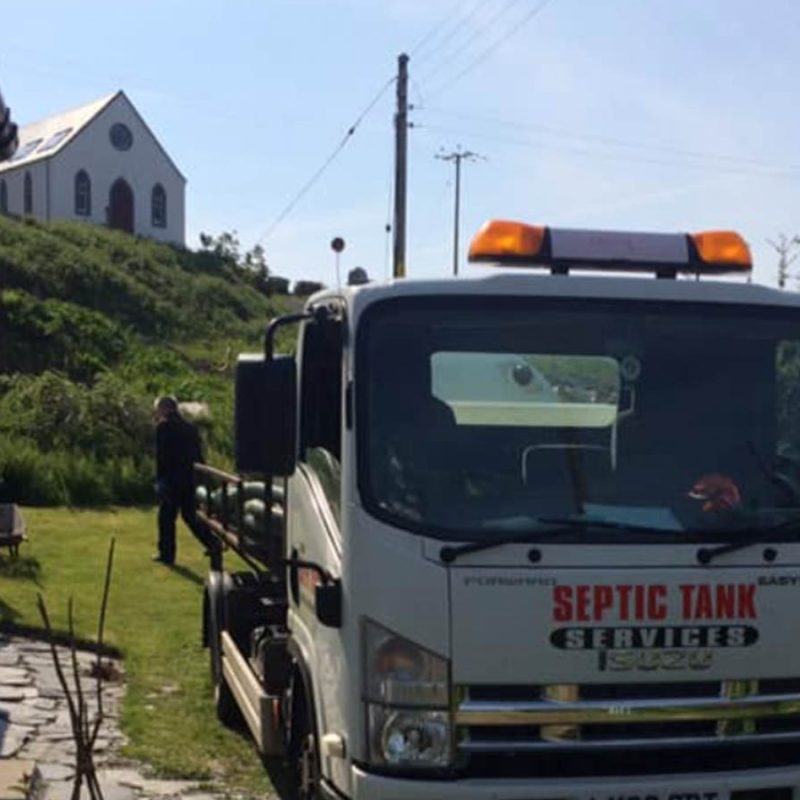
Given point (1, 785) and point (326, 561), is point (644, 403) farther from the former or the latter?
point (1, 785)

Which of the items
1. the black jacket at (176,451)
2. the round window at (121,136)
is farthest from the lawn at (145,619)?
the round window at (121,136)

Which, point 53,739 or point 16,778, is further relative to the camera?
point 53,739

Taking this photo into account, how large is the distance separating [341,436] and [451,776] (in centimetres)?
121

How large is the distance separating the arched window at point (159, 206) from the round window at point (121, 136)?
95.6 inches

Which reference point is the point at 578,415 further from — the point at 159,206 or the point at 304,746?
the point at 159,206

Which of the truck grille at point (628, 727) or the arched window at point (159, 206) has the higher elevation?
the arched window at point (159, 206)

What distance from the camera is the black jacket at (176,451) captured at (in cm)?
1324

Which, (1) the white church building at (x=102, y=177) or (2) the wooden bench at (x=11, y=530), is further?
(1) the white church building at (x=102, y=177)

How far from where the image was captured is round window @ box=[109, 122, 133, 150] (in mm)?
65575

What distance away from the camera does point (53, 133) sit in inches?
2640

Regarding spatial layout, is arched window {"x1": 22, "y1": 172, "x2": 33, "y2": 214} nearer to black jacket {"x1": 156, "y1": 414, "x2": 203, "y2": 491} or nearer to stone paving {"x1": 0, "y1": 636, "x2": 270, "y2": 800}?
black jacket {"x1": 156, "y1": 414, "x2": 203, "y2": 491}

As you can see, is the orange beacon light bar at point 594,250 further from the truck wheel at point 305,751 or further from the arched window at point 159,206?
the arched window at point 159,206

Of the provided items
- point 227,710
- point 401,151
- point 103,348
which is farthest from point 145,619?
point 103,348

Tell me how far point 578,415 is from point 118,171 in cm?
6288
